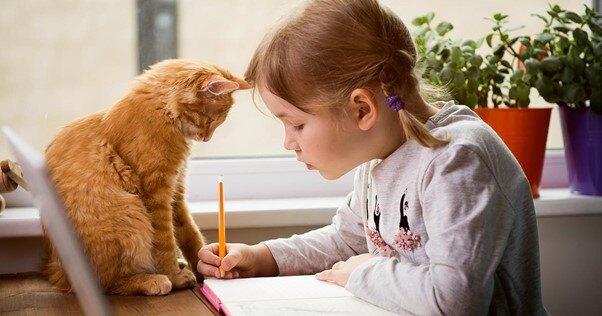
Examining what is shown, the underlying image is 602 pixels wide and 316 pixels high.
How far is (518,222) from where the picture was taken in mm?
1067

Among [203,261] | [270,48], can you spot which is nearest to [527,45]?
[270,48]

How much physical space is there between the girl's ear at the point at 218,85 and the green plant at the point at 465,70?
19.8 inches

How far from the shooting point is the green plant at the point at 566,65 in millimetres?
1564

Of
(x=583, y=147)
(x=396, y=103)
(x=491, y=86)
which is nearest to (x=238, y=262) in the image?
(x=396, y=103)

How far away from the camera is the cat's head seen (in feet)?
3.71

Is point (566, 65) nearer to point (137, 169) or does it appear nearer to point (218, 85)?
point (218, 85)

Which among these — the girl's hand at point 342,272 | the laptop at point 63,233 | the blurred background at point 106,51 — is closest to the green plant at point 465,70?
the blurred background at point 106,51

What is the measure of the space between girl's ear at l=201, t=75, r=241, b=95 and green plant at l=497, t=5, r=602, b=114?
2.29 feet

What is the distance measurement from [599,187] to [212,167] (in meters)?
0.83

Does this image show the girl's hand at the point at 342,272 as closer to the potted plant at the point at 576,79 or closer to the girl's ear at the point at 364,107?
the girl's ear at the point at 364,107

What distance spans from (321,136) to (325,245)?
254 millimetres

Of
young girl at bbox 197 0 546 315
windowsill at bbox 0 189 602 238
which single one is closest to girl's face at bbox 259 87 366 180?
young girl at bbox 197 0 546 315

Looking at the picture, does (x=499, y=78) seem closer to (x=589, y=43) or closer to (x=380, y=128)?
(x=589, y=43)

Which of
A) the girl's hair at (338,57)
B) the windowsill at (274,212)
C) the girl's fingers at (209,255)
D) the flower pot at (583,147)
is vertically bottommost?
the windowsill at (274,212)
